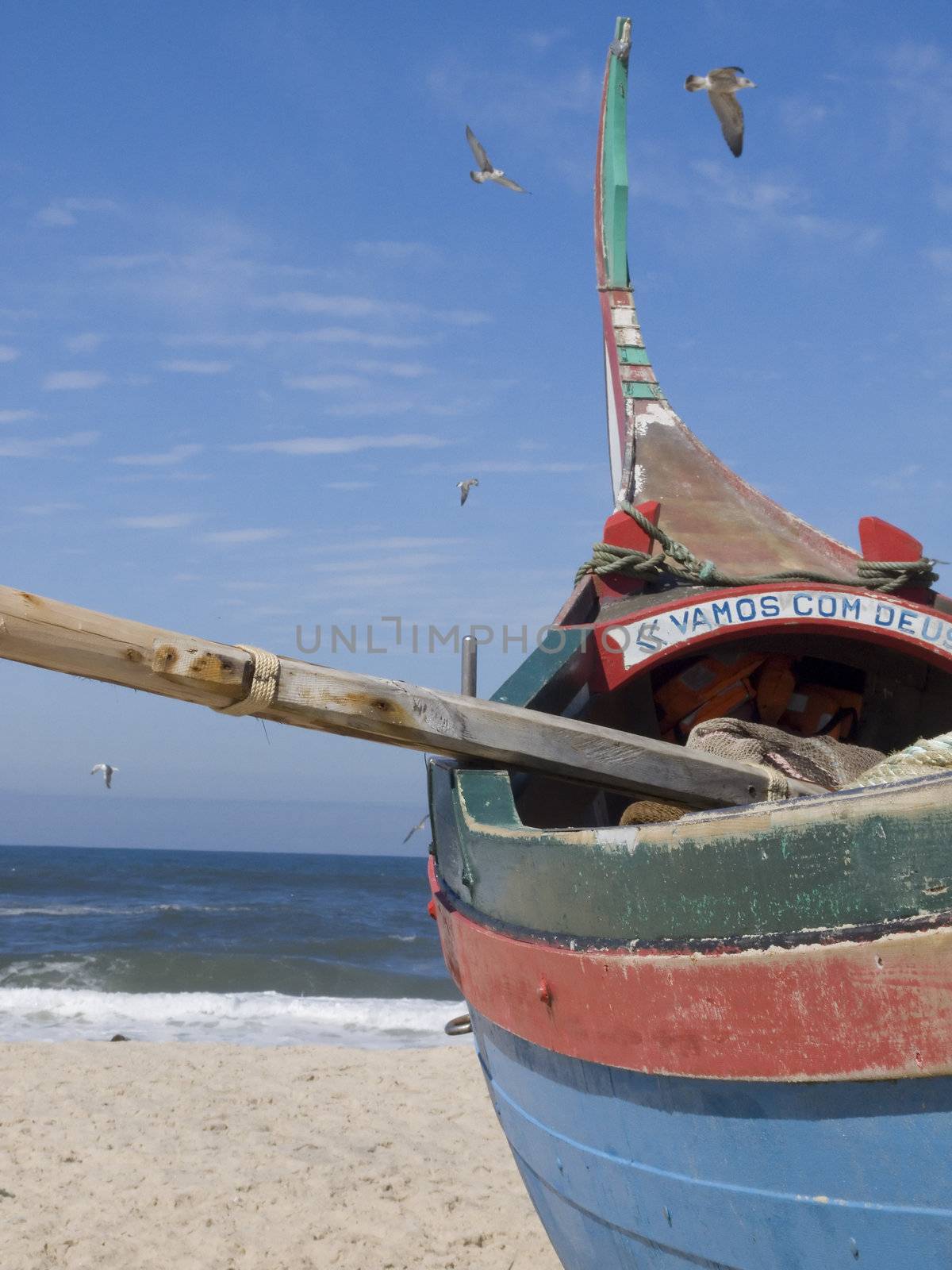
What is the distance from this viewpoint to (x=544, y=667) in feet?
14.0

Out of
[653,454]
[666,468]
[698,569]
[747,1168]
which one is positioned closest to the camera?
[747,1168]

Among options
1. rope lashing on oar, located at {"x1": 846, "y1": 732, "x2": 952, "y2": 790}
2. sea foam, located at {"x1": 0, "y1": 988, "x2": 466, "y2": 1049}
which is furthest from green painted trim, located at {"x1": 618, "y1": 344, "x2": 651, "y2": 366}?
sea foam, located at {"x1": 0, "y1": 988, "x2": 466, "y2": 1049}

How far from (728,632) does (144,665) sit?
235 cm

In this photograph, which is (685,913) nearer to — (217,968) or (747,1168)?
(747,1168)

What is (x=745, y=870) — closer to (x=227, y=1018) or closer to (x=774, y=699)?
(x=774, y=699)

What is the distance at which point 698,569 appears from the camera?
4598 millimetres

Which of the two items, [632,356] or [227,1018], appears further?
[227,1018]

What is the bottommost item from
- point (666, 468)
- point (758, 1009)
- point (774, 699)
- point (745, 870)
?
point (758, 1009)

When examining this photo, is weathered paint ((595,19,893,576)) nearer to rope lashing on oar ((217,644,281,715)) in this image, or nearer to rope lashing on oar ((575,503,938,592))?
rope lashing on oar ((575,503,938,592))

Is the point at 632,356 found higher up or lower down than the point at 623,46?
lower down

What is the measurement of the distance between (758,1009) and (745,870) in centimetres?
27

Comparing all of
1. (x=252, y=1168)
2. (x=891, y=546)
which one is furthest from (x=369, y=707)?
(x=252, y=1168)

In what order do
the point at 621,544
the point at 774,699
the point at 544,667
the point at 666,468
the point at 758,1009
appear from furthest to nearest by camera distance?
1. the point at 666,468
2. the point at 774,699
3. the point at 621,544
4. the point at 544,667
5. the point at 758,1009

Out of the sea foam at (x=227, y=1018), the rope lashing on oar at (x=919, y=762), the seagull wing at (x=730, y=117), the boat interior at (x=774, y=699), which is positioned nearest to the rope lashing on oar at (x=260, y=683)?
the rope lashing on oar at (x=919, y=762)
